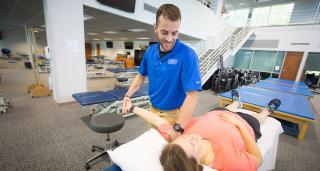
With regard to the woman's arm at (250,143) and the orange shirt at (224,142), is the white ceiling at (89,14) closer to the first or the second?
the orange shirt at (224,142)

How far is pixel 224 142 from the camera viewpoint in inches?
43.9

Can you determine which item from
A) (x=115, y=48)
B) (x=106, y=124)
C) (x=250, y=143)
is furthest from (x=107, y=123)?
(x=115, y=48)

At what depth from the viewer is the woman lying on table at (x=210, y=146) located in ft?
2.67

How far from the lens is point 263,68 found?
9.24 metres

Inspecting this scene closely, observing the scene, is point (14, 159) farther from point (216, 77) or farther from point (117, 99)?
point (216, 77)

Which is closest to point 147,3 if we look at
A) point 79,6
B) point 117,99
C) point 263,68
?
point 79,6

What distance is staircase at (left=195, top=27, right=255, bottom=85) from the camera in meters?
5.22

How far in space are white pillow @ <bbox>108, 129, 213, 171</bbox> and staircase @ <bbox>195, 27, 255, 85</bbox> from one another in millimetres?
4326

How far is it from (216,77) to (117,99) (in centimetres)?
416

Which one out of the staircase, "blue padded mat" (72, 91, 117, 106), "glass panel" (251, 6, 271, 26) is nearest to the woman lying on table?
"blue padded mat" (72, 91, 117, 106)

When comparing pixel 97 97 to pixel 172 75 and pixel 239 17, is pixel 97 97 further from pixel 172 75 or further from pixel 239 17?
pixel 239 17

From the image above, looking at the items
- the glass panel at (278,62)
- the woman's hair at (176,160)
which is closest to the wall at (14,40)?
the woman's hair at (176,160)

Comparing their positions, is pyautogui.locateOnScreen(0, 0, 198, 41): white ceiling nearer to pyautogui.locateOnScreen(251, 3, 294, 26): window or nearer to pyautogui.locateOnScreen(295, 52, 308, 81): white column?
pyautogui.locateOnScreen(251, 3, 294, 26): window

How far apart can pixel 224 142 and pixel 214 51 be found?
5.07m
